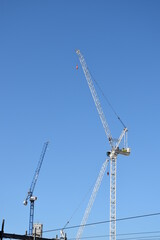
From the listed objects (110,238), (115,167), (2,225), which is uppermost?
(115,167)

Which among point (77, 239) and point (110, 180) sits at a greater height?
point (110, 180)

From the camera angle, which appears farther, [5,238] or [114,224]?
[114,224]

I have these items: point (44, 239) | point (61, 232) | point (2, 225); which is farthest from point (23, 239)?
point (61, 232)

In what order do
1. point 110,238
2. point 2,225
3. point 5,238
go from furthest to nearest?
point 110,238, point 5,238, point 2,225

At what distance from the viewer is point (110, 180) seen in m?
198

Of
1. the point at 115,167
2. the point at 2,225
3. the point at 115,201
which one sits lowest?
the point at 2,225

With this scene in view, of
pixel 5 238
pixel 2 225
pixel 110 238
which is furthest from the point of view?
pixel 110 238

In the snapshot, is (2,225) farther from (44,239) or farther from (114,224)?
(114,224)

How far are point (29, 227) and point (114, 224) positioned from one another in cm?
3431

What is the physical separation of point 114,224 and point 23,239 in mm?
87833

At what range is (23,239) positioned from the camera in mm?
112875

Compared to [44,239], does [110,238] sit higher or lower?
higher

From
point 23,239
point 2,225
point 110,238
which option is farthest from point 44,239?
point 110,238

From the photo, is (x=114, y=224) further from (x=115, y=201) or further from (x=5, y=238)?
(x=5, y=238)
